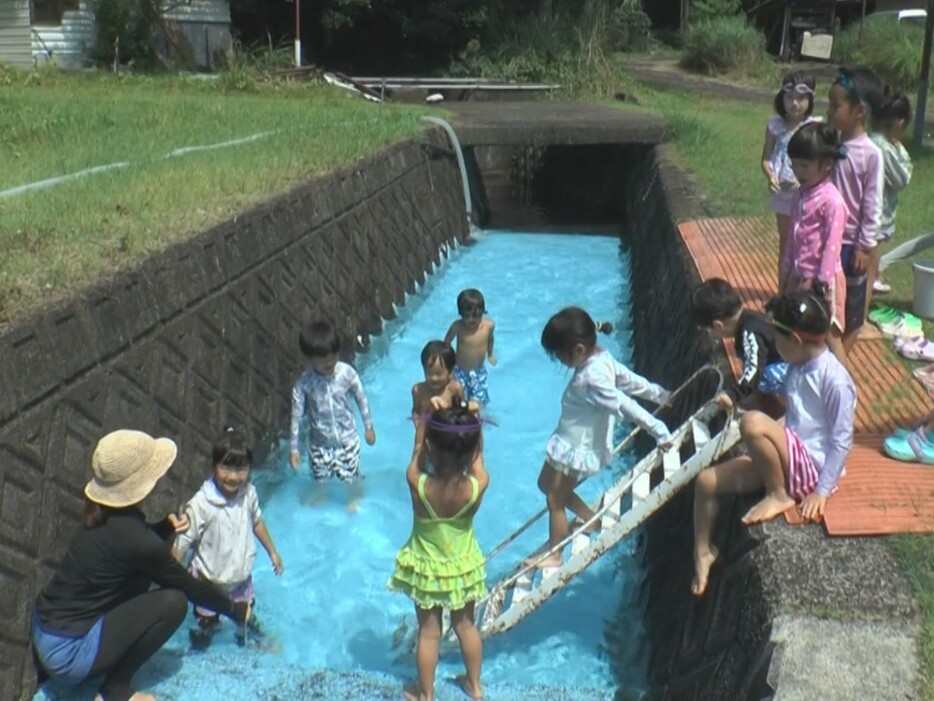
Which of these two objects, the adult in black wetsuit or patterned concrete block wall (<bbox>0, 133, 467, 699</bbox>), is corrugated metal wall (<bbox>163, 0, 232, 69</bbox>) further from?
the adult in black wetsuit

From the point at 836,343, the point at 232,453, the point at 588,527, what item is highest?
the point at 836,343

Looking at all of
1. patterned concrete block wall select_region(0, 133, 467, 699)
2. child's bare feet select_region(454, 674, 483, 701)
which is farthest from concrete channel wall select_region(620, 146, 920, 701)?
patterned concrete block wall select_region(0, 133, 467, 699)

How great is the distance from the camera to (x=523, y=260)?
14.0 m

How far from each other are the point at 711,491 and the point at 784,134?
3787mm

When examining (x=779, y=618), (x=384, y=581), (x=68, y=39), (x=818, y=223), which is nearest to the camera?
(x=779, y=618)

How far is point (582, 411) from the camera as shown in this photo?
204 inches

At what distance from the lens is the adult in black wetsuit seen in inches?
167

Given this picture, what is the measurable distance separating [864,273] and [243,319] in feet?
13.2

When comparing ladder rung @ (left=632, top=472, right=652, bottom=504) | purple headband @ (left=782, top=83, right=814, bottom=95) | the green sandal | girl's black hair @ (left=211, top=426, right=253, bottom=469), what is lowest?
ladder rung @ (left=632, top=472, right=652, bottom=504)

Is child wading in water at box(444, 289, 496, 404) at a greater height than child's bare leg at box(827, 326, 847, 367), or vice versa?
A: child's bare leg at box(827, 326, 847, 367)

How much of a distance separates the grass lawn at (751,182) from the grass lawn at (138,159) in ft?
12.1

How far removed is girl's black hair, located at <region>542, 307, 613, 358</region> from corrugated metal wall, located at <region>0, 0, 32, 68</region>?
21288 millimetres

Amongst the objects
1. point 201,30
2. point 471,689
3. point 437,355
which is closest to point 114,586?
point 471,689

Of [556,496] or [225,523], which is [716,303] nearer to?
[556,496]
